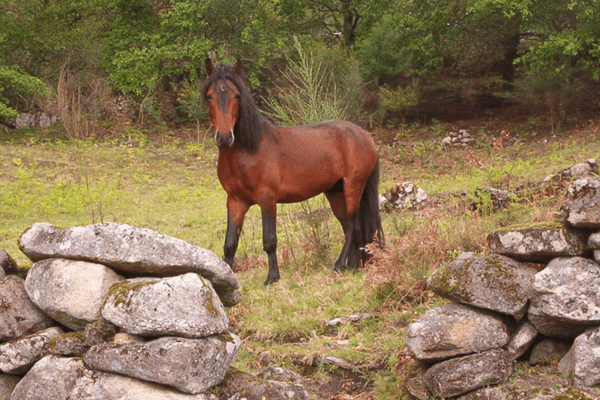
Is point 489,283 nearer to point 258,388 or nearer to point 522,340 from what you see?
point 522,340

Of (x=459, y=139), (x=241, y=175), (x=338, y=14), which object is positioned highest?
(x=338, y=14)

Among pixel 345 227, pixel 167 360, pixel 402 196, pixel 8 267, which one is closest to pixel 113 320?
pixel 167 360

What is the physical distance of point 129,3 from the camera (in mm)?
27703

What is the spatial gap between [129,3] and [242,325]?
77.8 ft

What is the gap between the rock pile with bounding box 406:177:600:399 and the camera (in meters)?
4.69

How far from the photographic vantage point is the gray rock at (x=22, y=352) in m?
4.98

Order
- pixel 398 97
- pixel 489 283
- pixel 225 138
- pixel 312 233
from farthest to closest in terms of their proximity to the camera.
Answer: pixel 398 97, pixel 312 233, pixel 225 138, pixel 489 283

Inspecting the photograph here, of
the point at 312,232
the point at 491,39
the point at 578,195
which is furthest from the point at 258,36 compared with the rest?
the point at 578,195

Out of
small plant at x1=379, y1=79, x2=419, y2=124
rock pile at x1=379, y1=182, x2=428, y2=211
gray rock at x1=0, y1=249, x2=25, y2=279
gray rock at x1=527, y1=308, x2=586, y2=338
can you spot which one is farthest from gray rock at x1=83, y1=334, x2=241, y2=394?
small plant at x1=379, y1=79, x2=419, y2=124

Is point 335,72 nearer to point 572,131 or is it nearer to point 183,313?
point 572,131

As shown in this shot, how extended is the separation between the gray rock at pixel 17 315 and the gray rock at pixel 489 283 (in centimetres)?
300

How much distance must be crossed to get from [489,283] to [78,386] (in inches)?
118

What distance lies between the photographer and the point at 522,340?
4957mm

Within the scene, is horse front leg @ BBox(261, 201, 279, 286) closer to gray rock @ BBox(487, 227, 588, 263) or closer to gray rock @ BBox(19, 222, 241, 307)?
gray rock @ BBox(19, 222, 241, 307)
